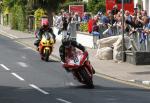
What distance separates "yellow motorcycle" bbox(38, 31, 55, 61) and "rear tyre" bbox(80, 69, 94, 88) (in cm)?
942

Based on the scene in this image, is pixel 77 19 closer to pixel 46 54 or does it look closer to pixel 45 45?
pixel 45 45

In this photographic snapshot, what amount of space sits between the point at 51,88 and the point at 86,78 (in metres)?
1.10

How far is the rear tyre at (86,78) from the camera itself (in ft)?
64.2

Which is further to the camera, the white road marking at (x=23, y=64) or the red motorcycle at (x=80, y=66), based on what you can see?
the white road marking at (x=23, y=64)

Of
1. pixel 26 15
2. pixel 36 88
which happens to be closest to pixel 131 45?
pixel 36 88

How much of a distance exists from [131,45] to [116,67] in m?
2.39

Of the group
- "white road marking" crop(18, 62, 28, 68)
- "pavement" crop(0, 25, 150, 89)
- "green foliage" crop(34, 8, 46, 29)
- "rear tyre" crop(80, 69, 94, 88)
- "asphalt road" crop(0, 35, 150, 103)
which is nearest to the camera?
"asphalt road" crop(0, 35, 150, 103)

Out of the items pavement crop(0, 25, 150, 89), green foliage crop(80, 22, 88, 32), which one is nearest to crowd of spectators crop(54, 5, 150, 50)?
green foliage crop(80, 22, 88, 32)

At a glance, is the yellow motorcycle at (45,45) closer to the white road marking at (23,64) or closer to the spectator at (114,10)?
the white road marking at (23,64)

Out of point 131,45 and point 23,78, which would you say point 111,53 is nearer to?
point 131,45

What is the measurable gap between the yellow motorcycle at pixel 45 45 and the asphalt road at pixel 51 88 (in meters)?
0.80

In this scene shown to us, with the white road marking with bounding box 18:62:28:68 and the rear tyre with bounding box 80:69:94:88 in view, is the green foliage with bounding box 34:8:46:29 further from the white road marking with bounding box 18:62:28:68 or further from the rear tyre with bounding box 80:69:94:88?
the rear tyre with bounding box 80:69:94:88

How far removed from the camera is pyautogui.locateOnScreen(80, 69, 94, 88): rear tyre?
1958 cm

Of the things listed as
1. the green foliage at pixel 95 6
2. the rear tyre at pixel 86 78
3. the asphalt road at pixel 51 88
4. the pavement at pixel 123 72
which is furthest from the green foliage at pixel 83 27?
the green foliage at pixel 95 6
